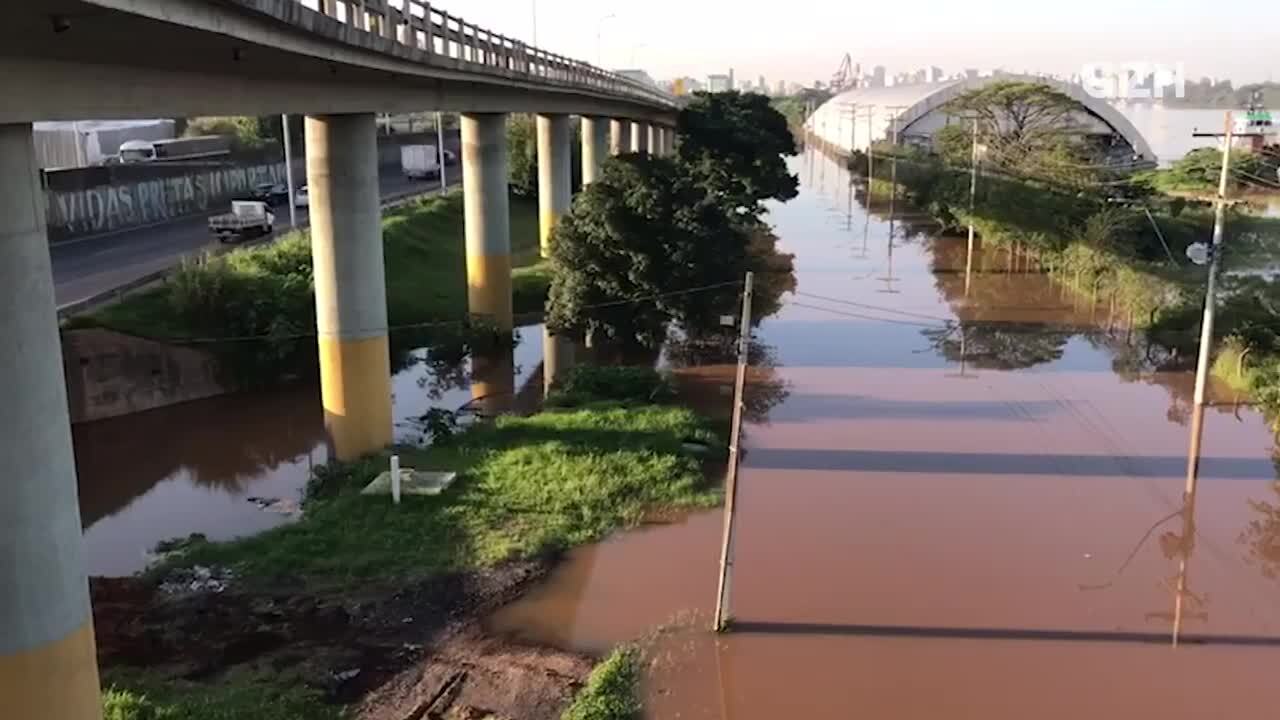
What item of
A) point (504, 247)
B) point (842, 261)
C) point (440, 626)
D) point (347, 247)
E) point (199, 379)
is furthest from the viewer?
point (842, 261)

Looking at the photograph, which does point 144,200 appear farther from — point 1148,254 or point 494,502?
point 1148,254

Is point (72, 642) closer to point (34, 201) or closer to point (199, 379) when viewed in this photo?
point (34, 201)

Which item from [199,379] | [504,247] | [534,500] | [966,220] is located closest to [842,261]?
[966,220]

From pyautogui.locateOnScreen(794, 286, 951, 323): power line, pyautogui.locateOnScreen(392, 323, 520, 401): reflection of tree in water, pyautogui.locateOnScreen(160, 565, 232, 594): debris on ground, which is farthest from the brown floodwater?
pyautogui.locateOnScreen(794, 286, 951, 323): power line

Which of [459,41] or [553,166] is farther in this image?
[553,166]

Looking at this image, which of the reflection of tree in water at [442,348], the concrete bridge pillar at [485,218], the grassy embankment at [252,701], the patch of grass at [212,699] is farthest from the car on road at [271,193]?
the grassy embankment at [252,701]

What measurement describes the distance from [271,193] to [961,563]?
3952cm

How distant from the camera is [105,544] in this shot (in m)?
18.3

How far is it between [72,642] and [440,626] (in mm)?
4597

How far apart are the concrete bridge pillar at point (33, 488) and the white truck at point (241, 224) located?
88.7ft

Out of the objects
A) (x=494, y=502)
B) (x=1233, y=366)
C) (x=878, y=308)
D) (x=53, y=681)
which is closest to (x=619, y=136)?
(x=878, y=308)

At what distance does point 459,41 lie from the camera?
24047mm

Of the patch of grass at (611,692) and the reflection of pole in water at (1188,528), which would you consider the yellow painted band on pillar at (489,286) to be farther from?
the patch of grass at (611,692)

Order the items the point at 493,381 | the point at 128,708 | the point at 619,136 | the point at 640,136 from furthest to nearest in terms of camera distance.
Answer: the point at 640,136, the point at 619,136, the point at 493,381, the point at 128,708
